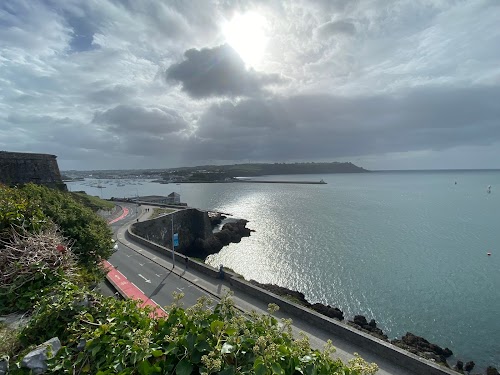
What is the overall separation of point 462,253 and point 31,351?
50425 millimetres

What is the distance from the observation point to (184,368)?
380 cm

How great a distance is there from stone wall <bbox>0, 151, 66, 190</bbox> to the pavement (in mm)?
14979

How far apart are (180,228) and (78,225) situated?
34.1 meters

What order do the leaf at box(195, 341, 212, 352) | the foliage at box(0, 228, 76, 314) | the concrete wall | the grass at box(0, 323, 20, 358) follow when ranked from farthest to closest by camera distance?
the concrete wall → the foliage at box(0, 228, 76, 314) → the grass at box(0, 323, 20, 358) → the leaf at box(195, 341, 212, 352)

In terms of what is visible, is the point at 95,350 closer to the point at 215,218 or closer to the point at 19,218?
the point at 19,218

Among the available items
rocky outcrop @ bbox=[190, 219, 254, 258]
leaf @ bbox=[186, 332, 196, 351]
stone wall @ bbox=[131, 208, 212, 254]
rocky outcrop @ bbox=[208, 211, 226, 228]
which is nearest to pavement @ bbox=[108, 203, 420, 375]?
stone wall @ bbox=[131, 208, 212, 254]

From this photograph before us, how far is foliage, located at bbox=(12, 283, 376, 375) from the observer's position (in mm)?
3760

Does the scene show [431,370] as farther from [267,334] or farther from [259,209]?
[259,209]

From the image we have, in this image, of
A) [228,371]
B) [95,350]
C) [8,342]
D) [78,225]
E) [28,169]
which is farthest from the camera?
[28,169]

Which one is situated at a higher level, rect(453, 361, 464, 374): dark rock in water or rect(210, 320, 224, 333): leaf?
rect(210, 320, 224, 333): leaf

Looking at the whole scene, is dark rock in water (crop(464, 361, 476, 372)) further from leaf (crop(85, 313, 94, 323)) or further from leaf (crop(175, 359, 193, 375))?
leaf (crop(85, 313, 94, 323))

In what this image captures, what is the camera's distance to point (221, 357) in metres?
3.79

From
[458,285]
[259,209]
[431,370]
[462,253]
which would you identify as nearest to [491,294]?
[458,285]

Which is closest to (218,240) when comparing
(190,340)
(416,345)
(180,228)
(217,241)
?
(217,241)
